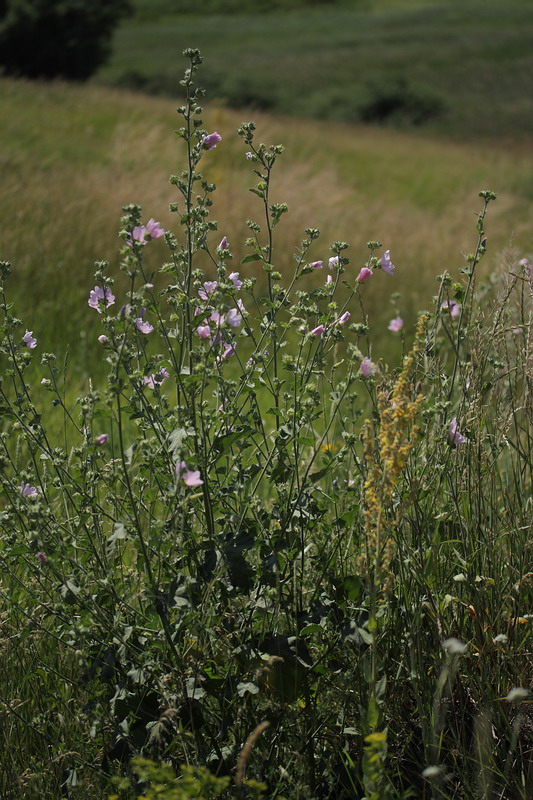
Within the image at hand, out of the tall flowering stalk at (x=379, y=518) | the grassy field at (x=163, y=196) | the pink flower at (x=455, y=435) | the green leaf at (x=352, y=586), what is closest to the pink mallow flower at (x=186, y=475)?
the tall flowering stalk at (x=379, y=518)

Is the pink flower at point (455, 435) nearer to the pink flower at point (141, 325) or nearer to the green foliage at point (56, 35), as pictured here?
the pink flower at point (141, 325)

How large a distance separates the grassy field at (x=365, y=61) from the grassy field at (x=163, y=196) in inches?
529

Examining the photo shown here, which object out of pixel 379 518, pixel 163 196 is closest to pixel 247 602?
pixel 379 518

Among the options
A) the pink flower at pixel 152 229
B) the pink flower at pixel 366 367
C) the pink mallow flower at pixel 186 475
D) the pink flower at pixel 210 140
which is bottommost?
the pink mallow flower at pixel 186 475

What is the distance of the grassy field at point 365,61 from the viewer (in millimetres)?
32219

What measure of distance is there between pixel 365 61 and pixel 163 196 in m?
37.8

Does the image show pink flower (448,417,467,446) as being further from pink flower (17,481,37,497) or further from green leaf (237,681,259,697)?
pink flower (17,481,37,497)

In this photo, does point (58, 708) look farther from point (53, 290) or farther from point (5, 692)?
point (53, 290)

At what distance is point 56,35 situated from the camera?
82.3 ft

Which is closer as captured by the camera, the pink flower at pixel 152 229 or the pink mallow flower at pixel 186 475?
the pink mallow flower at pixel 186 475

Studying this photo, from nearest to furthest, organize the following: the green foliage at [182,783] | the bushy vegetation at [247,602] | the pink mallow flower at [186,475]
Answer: the green foliage at [182,783]
the pink mallow flower at [186,475]
the bushy vegetation at [247,602]

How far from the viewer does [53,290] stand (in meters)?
4.75

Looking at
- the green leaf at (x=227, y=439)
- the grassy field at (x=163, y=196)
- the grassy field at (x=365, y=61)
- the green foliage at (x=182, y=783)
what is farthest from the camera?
the grassy field at (x=365, y=61)

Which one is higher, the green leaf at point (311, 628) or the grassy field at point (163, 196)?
the green leaf at point (311, 628)
